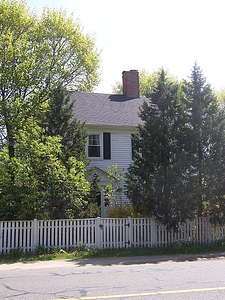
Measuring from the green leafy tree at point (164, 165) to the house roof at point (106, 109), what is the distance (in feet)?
21.3

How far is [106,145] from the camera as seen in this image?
767 inches

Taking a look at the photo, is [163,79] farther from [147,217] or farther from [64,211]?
[64,211]

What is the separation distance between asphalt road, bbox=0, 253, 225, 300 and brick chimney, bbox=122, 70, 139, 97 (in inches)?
619

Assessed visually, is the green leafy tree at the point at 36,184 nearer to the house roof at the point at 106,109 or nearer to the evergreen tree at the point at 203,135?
the evergreen tree at the point at 203,135

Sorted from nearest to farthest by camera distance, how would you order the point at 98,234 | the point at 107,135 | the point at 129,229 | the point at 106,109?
1. the point at 98,234
2. the point at 129,229
3. the point at 107,135
4. the point at 106,109

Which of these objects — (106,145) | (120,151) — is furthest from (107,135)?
(120,151)

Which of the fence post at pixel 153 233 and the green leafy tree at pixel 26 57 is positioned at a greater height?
the green leafy tree at pixel 26 57

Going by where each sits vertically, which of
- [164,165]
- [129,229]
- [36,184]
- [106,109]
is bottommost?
[129,229]

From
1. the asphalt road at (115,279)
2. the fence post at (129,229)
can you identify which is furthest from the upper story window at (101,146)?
the asphalt road at (115,279)

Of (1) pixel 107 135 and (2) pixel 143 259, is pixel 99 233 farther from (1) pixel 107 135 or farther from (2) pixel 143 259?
(1) pixel 107 135

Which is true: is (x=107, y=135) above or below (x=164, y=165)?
above

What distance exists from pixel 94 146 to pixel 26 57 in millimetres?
6429

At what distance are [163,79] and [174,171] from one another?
13.3 feet

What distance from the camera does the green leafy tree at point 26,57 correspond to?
1614cm
